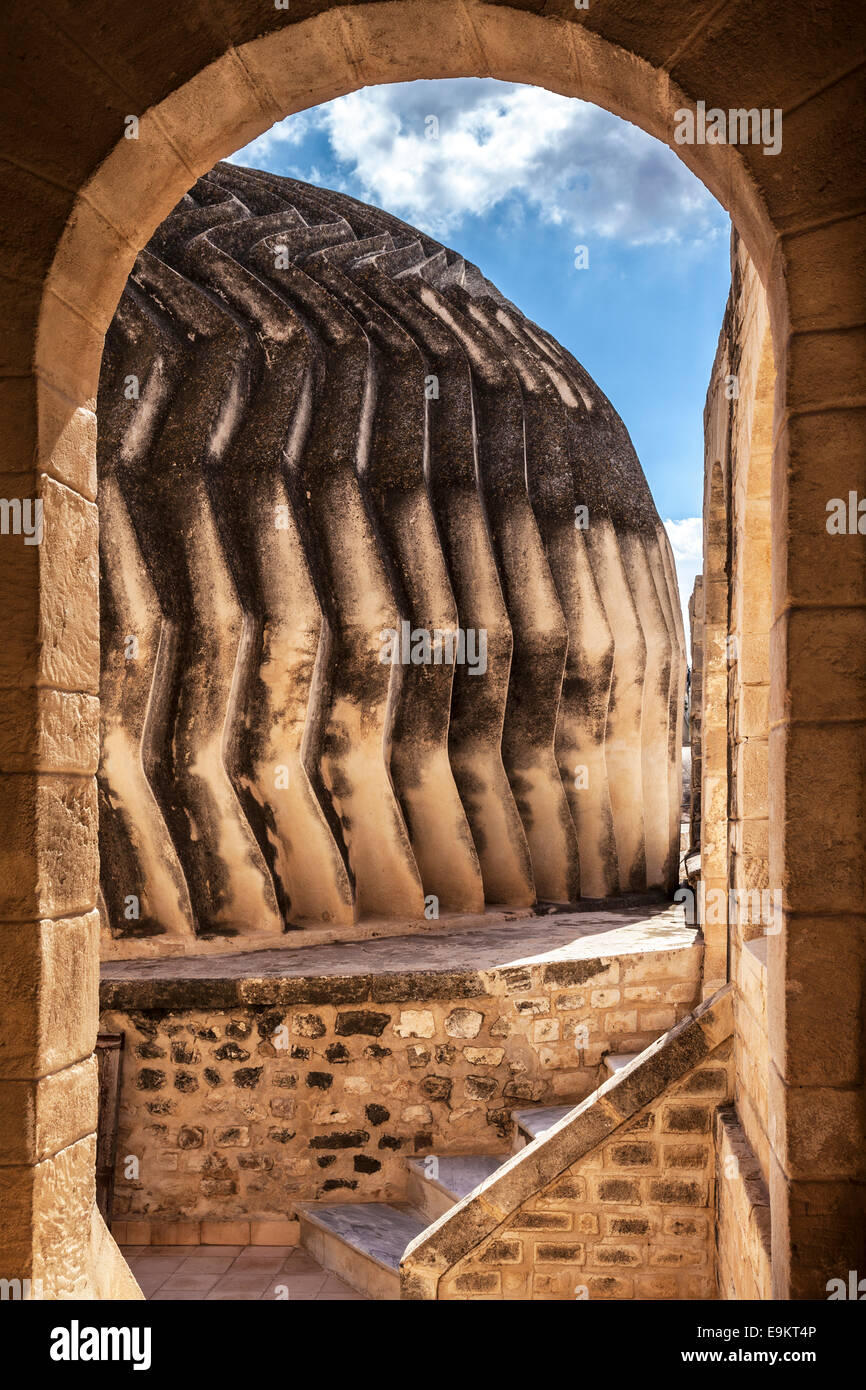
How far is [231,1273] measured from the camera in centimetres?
452

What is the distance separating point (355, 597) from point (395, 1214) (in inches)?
130

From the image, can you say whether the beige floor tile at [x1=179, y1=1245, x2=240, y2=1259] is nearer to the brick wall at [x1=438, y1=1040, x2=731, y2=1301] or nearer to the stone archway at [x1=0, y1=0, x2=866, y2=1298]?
the brick wall at [x1=438, y1=1040, x2=731, y2=1301]

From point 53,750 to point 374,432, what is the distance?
16.4 feet

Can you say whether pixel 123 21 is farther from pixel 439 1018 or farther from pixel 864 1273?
pixel 439 1018

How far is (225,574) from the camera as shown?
5.67 metres

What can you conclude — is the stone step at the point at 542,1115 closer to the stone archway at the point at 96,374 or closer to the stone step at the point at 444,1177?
the stone step at the point at 444,1177

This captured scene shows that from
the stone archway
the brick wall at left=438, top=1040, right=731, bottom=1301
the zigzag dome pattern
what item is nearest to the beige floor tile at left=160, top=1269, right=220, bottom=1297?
the brick wall at left=438, top=1040, right=731, bottom=1301

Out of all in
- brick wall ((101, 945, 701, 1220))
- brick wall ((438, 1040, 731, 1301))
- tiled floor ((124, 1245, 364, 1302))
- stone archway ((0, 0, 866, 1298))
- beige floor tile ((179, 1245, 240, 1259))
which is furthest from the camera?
brick wall ((101, 945, 701, 1220))

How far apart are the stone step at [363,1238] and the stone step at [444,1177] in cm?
8

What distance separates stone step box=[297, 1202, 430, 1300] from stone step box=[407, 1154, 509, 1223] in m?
0.08

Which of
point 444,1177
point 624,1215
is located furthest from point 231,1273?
point 624,1215

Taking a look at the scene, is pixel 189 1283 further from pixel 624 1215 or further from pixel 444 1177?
pixel 624 1215

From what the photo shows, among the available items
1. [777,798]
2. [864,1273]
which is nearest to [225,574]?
[777,798]

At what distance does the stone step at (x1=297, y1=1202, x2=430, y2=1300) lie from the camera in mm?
4148
